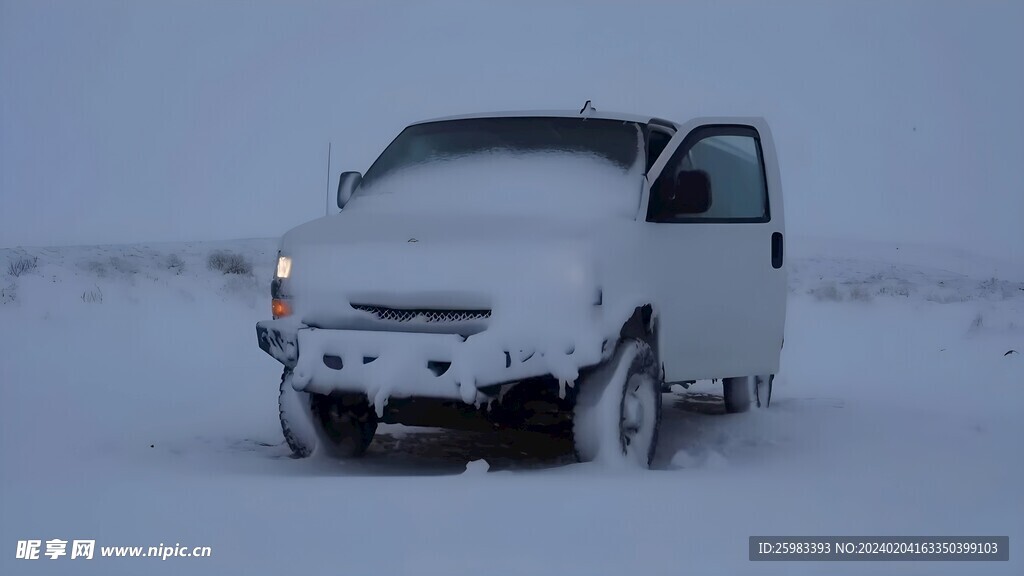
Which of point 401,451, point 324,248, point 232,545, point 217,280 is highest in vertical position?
point 324,248

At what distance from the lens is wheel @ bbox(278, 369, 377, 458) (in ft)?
22.1

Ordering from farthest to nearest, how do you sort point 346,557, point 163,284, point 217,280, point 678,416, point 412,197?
1. point 217,280
2. point 163,284
3. point 678,416
4. point 412,197
5. point 346,557

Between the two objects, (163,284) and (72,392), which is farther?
(163,284)

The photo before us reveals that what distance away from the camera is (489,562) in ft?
15.2

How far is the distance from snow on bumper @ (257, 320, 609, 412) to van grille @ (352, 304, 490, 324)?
140 millimetres

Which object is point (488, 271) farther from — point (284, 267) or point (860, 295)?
point (860, 295)

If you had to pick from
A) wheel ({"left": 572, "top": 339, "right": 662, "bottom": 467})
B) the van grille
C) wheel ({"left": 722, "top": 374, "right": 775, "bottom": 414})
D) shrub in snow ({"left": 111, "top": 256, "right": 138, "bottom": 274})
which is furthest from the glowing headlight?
shrub in snow ({"left": 111, "top": 256, "right": 138, "bottom": 274})

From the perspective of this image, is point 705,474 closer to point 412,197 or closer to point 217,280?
point 412,197

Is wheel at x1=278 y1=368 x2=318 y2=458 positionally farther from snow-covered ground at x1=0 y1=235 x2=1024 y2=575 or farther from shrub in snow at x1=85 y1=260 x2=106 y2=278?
shrub in snow at x1=85 y1=260 x2=106 y2=278

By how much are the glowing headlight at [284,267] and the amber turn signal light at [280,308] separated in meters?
0.14

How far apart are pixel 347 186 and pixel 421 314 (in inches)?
75.8

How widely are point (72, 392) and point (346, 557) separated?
5.50m

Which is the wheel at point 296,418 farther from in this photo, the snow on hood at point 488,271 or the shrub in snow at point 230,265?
the shrub in snow at point 230,265

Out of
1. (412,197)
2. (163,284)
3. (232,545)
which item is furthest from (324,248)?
(163,284)
